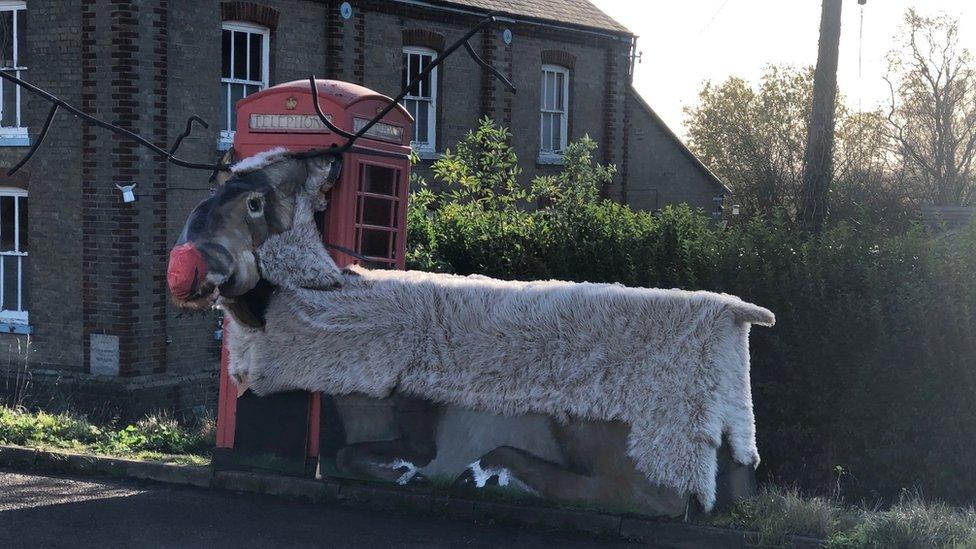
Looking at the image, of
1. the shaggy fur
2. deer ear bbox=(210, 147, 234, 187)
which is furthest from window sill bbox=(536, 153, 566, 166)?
deer ear bbox=(210, 147, 234, 187)

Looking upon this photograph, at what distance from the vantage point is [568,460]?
7922 millimetres

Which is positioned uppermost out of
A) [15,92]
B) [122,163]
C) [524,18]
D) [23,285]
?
[524,18]

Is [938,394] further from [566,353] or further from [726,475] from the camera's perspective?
[566,353]

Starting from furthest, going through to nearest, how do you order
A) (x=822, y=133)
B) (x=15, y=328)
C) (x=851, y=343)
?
1. (x=15, y=328)
2. (x=822, y=133)
3. (x=851, y=343)

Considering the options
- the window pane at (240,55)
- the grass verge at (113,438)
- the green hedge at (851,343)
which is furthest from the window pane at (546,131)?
the grass verge at (113,438)

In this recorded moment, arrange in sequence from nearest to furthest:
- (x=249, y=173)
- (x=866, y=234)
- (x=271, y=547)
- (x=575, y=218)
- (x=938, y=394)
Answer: (x=271, y=547), (x=249, y=173), (x=938, y=394), (x=866, y=234), (x=575, y=218)

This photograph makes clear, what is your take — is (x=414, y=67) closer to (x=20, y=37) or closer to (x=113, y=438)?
(x=20, y=37)

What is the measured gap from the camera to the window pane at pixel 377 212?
9.10 m

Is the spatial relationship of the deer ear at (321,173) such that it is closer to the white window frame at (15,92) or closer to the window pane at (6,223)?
the white window frame at (15,92)

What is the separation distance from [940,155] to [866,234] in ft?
125

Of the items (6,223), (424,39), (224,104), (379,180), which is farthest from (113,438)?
(424,39)

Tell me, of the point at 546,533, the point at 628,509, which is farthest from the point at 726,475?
the point at 546,533

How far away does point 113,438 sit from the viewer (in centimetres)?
1060

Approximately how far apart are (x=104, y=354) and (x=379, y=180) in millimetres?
7900
